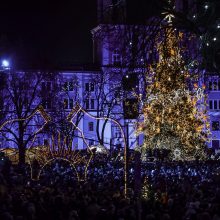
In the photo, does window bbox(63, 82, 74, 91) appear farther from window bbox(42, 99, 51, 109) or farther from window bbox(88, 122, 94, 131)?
window bbox(88, 122, 94, 131)

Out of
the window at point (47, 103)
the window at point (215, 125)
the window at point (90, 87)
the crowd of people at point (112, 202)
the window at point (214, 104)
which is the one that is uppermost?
the window at point (90, 87)

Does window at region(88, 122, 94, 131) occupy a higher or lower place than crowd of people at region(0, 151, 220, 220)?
lower

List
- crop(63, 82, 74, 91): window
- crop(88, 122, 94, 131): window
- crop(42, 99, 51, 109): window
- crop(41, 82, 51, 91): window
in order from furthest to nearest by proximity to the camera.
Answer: crop(88, 122, 94, 131): window < crop(63, 82, 74, 91): window < crop(41, 82, 51, 91): window < crop(42, 99, 51, 109): window

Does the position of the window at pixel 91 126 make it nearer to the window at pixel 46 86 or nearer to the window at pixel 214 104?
the window at pixel 46 86

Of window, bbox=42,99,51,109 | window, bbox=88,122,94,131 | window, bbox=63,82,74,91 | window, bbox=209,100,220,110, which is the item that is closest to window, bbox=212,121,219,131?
window, bbox=209,100,220,110

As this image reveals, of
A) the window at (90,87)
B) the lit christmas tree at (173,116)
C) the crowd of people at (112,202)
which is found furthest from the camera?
the window at (90,87)

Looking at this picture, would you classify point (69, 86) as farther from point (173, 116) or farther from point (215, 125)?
point (173, 116)

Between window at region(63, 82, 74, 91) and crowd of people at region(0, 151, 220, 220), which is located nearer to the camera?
crowd of people at region(0, 151, 220, 220)

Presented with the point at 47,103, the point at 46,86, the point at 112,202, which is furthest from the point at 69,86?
the point at 112,202

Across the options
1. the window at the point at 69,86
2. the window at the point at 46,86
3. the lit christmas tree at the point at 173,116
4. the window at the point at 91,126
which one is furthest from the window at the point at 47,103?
the lit christmas tree at the point at 173,116

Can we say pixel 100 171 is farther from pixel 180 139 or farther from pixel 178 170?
pixel 180 139

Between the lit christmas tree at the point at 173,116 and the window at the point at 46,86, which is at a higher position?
the window at the point at 46,86

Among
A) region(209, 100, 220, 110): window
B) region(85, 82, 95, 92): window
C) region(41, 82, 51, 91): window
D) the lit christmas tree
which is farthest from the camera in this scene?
region(209, 100, 220, 110): window

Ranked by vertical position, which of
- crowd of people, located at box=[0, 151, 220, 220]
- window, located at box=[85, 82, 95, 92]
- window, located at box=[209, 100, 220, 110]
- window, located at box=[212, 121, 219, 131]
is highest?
window, located at box=[85, 82, 95, 92]
